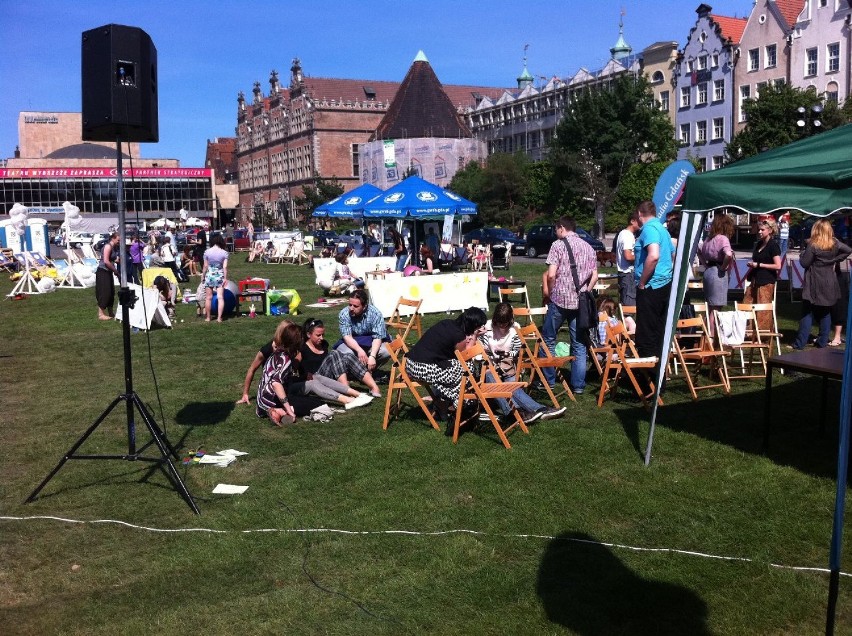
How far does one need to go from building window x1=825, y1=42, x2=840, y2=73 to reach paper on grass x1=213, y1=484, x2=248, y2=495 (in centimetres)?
4633

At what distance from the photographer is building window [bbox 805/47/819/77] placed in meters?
44.8

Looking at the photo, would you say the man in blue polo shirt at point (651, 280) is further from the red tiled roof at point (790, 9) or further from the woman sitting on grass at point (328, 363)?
the red tiled roof at point (790, 9)

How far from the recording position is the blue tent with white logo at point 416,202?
1798cm

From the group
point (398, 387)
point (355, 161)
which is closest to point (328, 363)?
point (398, 387)

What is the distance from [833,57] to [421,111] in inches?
1384

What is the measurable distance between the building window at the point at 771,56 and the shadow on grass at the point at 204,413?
48.0 m

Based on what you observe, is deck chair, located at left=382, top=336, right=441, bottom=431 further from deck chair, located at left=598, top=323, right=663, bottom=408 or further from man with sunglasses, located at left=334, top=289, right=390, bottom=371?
deck chair, located at left=598, top=323, right=663, bottom=408

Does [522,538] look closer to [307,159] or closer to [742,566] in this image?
[742,566]

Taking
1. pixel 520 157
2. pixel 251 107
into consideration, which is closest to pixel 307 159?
pixel 251 107

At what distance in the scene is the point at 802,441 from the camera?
641 cm

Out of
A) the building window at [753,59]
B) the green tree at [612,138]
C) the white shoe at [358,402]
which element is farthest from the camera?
the green tree at [612,138]

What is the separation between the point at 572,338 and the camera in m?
8.25

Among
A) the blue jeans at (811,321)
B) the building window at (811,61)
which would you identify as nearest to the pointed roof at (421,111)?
the building window at (811,61)

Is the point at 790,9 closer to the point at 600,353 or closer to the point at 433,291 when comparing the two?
the point at 433,291
